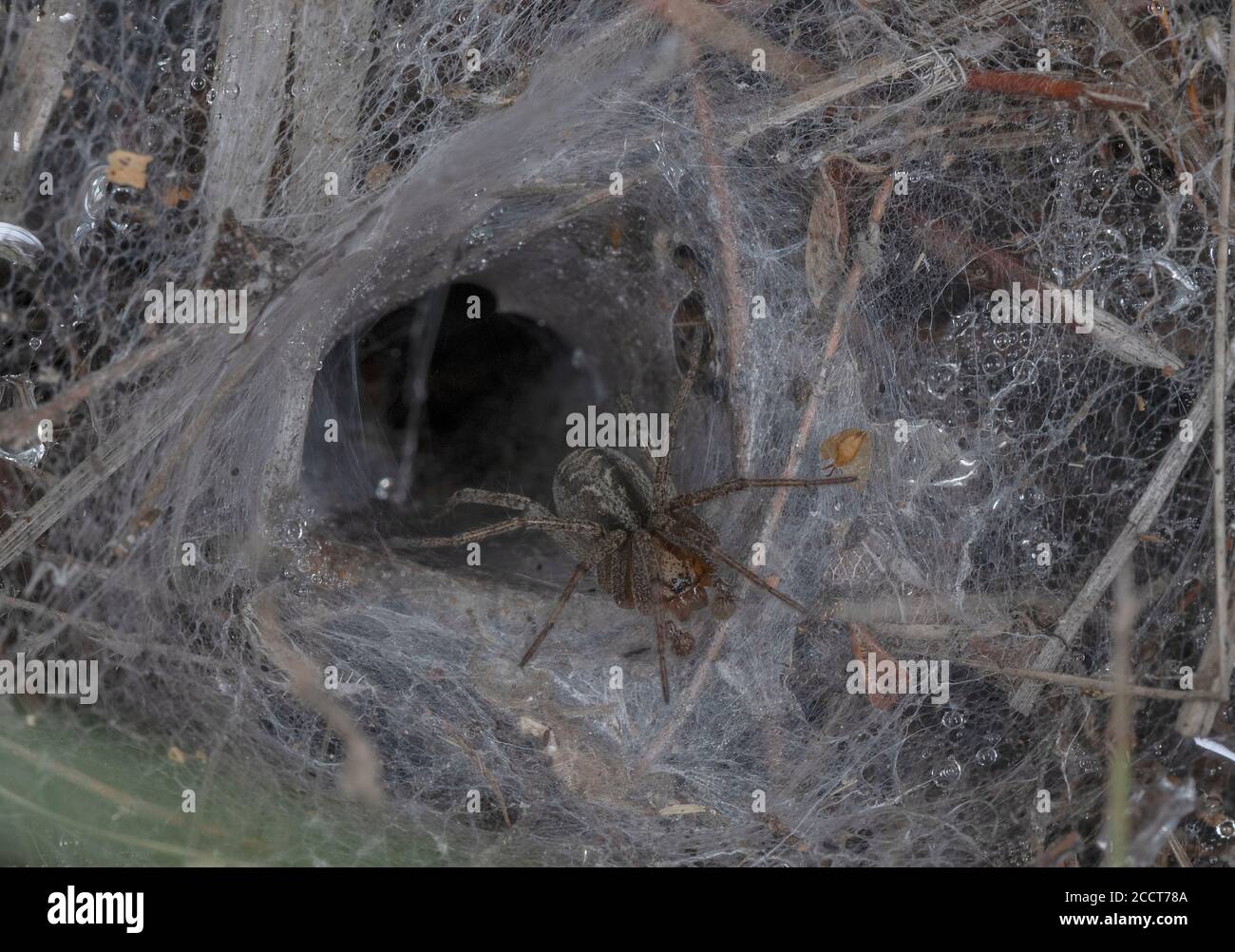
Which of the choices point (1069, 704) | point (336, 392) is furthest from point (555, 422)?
point (1069, 704)

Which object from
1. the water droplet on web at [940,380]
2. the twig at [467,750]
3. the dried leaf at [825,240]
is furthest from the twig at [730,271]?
the twig at [467,750]

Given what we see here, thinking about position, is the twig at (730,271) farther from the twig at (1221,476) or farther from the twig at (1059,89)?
the twig at (1221,476)

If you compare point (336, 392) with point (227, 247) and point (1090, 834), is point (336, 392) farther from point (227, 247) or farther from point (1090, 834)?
point (1090, 834)

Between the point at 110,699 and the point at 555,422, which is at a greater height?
the point at 555,422

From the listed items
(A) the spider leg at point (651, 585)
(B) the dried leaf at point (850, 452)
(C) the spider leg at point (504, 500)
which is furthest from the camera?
(C) the spider leg at point (504, 500)

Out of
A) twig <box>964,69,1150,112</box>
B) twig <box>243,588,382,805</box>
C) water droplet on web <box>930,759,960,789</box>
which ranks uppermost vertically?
twig <box>964,69,1150,112</box>

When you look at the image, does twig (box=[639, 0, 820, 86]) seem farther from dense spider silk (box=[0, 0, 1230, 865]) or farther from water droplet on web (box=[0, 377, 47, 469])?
water droplet on web (box=[0, 377, 47, 469])

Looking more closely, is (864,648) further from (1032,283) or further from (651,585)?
(1032,283)

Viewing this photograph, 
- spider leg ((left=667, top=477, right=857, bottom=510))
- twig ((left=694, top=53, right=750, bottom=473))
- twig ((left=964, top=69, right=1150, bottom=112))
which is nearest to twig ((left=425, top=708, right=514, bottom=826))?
spider leg ((left=667, top=477, right=857, bottom=510))
